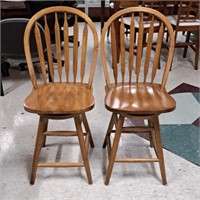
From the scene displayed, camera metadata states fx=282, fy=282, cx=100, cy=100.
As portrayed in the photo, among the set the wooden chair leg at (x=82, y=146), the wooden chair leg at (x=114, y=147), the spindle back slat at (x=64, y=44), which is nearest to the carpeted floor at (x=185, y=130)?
the wooden chair leg at (x=114, y=147)

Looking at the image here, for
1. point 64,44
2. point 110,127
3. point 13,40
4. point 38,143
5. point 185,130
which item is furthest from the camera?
point 13,40

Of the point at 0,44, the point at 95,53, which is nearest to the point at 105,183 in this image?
the point at 95,53

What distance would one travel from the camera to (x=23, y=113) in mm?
2584

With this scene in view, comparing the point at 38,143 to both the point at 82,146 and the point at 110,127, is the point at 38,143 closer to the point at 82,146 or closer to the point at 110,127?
the point at 82,146

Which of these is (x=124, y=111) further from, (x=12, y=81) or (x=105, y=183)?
(x=12, y=81)

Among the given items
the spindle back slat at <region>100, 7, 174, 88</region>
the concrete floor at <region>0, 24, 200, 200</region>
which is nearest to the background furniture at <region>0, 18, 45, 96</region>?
the concrete floor at <region>0, 24, 200, 200</region>

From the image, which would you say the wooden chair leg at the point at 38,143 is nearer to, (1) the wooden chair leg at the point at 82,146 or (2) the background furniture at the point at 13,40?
(1) the wooden chair leg at the point at 82,146

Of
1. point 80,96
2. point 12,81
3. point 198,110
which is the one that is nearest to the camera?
point 80,96

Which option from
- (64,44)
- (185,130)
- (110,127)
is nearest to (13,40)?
(64,44)

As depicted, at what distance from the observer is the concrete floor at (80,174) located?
5.60 ft

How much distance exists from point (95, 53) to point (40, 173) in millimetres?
867

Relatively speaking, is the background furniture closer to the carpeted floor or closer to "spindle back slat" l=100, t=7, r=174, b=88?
"spindle back slat" l=100, t=7, r=174, b=88

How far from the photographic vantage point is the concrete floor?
1707mm

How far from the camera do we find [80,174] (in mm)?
1868
